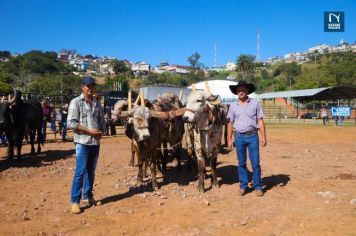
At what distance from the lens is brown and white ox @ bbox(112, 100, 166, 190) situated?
7041 mm

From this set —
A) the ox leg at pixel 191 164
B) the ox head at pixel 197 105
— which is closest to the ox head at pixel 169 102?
the ox leg at pixel 191 164

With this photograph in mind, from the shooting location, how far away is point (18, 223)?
5.47 metres

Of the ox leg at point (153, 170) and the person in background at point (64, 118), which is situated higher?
the person in background at point (64, 118)

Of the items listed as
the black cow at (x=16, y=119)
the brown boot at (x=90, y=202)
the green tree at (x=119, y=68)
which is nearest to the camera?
the brown boot at (x=90, y=202)

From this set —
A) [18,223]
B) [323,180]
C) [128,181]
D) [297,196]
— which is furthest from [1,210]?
[323,180]

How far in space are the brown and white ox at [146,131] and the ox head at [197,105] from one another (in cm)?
66

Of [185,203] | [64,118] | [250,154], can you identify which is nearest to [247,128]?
[250,154]

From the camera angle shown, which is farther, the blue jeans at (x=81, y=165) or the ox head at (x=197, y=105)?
the ox head at (x=197, y=105)

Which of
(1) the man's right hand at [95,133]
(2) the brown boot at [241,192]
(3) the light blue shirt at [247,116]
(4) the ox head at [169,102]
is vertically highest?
(4) the ox head at [169,102]

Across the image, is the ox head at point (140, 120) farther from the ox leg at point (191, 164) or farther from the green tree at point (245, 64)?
the green tree at point (245, 64)

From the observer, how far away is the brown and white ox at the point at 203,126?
7008 millimetres

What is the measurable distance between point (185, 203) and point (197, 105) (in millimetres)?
1979

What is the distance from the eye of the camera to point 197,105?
22.9 ft

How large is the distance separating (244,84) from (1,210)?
5057mm
